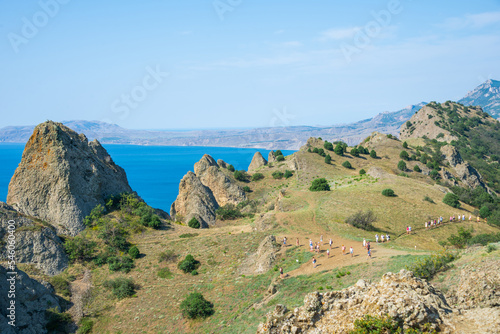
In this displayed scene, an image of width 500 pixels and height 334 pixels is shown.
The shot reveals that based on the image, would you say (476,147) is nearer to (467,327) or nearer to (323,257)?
(323,257)

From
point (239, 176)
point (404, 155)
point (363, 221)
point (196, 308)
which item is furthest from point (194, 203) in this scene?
point (404, 155)

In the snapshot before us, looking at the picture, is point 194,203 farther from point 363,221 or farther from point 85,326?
point 85,326

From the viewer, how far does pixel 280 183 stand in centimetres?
7681

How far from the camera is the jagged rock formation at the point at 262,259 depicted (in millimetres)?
32812

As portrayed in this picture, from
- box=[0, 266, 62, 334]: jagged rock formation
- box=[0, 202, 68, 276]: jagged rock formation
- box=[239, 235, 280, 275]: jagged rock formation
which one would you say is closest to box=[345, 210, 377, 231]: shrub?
box=[239, 235, 280, 275]: jagged rock formation

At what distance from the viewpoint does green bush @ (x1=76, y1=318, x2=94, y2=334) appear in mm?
28166

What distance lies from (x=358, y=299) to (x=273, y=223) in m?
30.3

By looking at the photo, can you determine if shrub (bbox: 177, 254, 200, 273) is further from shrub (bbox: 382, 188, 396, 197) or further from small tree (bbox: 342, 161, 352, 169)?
small tree (bbox: 342, 161, 352, 169)

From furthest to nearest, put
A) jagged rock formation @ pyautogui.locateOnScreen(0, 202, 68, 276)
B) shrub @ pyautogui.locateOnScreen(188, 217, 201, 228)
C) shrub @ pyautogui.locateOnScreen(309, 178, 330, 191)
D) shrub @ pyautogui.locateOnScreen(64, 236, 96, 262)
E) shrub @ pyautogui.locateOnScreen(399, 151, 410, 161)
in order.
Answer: shrub @ pyautogui.locateOnScreen(399, 151, 410, 161) → shrub @ pyautogui.locateOnScreen(309, 178, 330, 191) → shrub @ pyautogui.locateOnScreen(188, 217, 201, 228) → shrub @ pyautogui.locateOnScreen(64, 236, 96, 262) → jagged rock formation @ pyautogui.locateOnScreen(0, 202, 68, 276)

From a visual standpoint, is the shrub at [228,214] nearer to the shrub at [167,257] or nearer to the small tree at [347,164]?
the shrub at [167,257]

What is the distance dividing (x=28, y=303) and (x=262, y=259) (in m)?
20.8

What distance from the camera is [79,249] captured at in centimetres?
3809

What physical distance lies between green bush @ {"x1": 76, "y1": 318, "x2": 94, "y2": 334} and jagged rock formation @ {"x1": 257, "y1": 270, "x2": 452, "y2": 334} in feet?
69.5

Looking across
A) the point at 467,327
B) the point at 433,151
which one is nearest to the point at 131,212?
the point at 467,327
